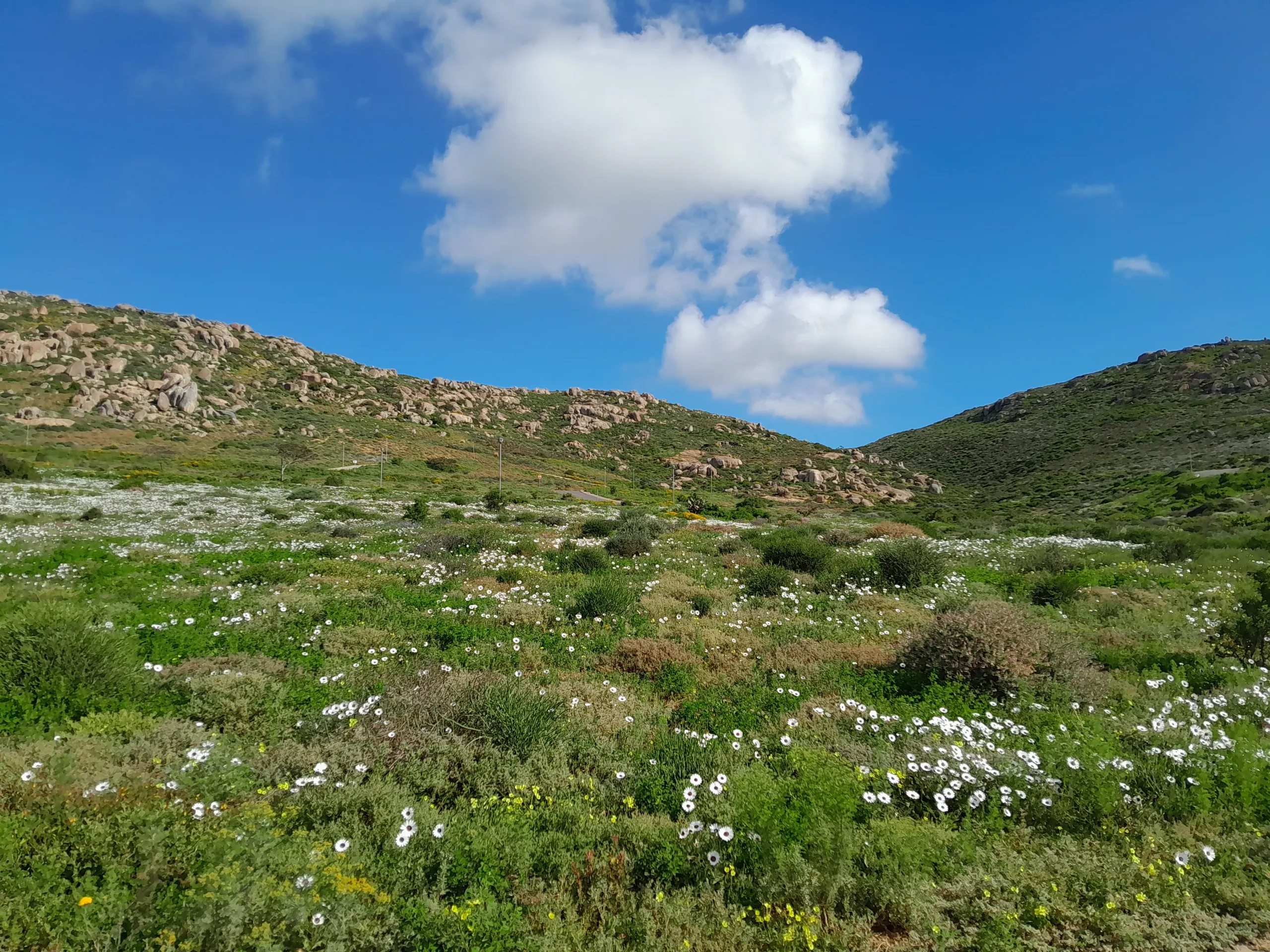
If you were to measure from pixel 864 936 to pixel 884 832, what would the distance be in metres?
1.00

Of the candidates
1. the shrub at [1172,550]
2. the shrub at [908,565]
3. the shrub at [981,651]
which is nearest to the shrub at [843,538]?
the shrub at [908,565]

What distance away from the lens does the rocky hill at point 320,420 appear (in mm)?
78250

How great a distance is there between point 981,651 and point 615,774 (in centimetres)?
560

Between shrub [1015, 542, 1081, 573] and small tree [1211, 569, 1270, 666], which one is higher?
shrub [1015, 542, 1081, 573]

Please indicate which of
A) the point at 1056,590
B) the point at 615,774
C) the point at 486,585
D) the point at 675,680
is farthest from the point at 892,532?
the point at 615,774

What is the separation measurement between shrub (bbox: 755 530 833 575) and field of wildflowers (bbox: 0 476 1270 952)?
14.8 feet

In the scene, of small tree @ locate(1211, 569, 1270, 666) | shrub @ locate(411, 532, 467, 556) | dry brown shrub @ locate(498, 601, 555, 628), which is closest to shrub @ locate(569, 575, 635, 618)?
dry brown shrub @ locate(498, 601, 555, 628)

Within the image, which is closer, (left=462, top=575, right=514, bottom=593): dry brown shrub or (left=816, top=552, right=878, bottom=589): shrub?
(left=462, top=575, right=514, bottom=593): dry brown shrub

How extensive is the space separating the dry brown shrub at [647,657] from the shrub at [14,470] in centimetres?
5146

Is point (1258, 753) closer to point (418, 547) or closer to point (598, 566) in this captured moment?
point (598, 566)

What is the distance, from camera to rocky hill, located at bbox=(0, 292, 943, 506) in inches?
3081

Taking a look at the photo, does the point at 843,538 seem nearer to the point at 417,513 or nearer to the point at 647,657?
the point at 647,657

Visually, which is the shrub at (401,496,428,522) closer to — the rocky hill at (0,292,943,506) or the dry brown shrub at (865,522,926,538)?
the dry brown shrub at (865,522,926,538)

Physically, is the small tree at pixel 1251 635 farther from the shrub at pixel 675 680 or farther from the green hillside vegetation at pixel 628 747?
the shrub at pixel 675 680
